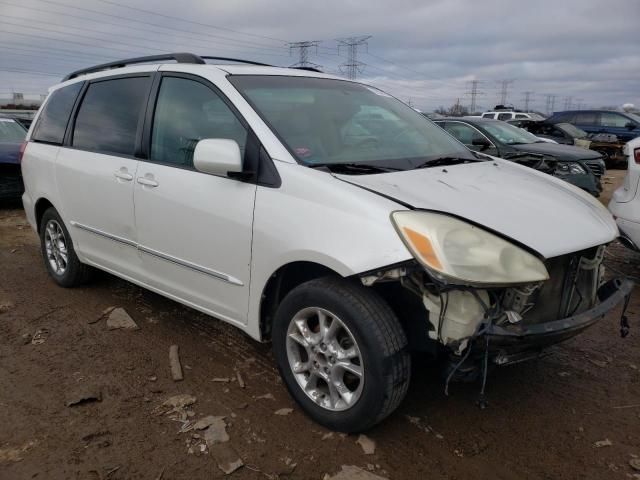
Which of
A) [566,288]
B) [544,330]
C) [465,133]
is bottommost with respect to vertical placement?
[544,330]

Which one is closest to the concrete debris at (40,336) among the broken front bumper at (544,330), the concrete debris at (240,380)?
the concrete debris at (240,380)

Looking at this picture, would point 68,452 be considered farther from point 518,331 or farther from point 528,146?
point 528,146

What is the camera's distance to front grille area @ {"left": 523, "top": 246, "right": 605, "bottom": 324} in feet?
8.41

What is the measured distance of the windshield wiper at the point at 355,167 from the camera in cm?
284

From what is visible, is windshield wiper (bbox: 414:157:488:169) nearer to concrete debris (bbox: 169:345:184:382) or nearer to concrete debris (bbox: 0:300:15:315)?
concrete debris (bbox: 169:345:184:382)

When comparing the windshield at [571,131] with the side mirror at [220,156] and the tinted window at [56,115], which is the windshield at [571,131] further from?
the side mirror at [220,156]

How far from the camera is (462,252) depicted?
2297mm

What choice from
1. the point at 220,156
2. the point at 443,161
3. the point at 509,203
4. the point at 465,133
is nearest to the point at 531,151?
the point at 465,133

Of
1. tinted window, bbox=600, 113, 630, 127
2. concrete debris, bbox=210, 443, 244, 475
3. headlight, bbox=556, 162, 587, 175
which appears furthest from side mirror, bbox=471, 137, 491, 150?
tinted window, bbox=600, 113, 630, 127

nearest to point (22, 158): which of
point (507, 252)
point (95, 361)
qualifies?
point (95, 361)

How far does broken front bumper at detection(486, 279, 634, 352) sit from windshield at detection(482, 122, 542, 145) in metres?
7.26

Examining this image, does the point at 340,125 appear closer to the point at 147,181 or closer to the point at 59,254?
the point at 147,181

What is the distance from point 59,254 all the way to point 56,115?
1238mm

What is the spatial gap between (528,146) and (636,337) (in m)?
6.16
